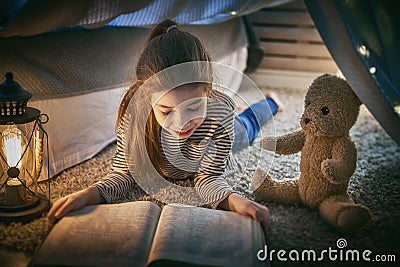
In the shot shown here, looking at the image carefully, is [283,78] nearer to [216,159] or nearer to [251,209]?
[216,159]

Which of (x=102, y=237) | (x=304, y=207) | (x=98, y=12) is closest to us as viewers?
(x=102, y=237)

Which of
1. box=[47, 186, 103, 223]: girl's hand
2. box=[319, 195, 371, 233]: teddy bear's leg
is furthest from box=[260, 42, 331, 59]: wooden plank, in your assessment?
box=[47, 186, 103, 223]: girl's hand

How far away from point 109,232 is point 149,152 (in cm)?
33

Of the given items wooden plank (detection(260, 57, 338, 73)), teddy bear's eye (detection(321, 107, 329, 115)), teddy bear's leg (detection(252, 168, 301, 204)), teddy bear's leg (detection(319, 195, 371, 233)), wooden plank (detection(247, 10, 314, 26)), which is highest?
teddy bear's eye (detection(321, 107, 329, 115))

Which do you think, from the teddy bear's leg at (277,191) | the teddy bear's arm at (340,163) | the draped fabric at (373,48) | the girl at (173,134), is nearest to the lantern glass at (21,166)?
the girl at (173,134)

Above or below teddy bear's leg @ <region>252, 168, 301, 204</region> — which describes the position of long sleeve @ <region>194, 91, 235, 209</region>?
above

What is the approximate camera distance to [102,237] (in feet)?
2.89

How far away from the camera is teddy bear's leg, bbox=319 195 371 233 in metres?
0.95

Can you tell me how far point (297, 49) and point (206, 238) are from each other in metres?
1.76

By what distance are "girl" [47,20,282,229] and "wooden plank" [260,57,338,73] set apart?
134 cm

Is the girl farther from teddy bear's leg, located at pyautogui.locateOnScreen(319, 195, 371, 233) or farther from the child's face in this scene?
teddy bear's leg, located at pyautogui.locateOnScreen(319, 195, 371, 233)

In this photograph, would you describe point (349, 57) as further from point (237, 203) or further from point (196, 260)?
point (196, 260)

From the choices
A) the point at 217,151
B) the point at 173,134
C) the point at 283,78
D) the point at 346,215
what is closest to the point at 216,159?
the point at 217,151

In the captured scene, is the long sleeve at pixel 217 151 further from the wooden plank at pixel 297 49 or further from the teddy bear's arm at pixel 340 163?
the wooden plank at pixel 297 49
